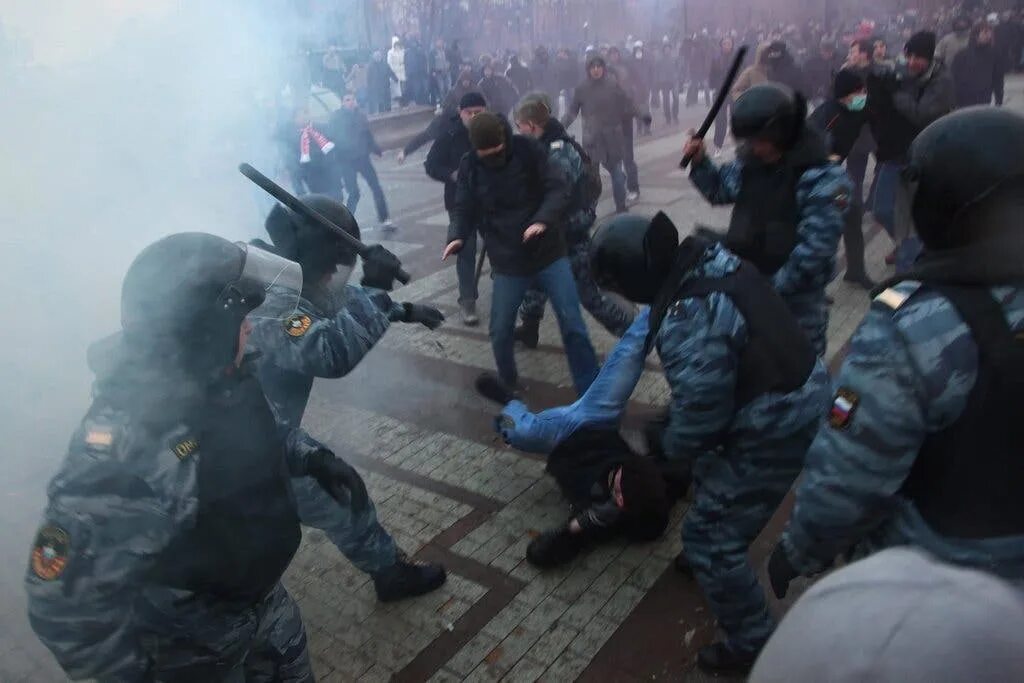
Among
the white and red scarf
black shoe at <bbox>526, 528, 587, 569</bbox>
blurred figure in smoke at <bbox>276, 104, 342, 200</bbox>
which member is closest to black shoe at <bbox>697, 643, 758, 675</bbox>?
black shoe at <bbox>526, 528, 587, 569</bbox>

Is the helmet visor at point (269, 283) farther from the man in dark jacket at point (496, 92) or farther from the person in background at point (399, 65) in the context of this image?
the person in background at point (399, 65)

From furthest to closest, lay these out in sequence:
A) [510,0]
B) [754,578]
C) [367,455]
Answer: [510,0]
[367,455]
[754,578]

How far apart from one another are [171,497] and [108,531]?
141 mm

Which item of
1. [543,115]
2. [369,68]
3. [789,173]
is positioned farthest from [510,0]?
[789,173]

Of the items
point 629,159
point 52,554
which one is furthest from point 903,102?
point 52,554

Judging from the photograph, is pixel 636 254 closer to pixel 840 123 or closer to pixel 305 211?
pixel 305 211

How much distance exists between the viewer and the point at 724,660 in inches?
107

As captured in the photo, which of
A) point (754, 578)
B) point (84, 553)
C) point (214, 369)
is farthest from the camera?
point (754, 578)

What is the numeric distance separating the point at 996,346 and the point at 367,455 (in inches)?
141

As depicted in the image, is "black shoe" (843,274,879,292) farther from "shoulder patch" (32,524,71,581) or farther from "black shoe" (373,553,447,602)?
"shoulder patch" (32,524,71,581)

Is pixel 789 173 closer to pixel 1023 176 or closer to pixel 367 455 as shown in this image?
pixel 1023 176

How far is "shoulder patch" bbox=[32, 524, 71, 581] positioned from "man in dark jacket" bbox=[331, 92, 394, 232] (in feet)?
25.7

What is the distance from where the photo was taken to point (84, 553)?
1.62 metres

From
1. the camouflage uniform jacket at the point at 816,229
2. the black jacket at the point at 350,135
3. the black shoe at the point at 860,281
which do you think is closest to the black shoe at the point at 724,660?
the camouflage uniform jacket at the point at 816,229
